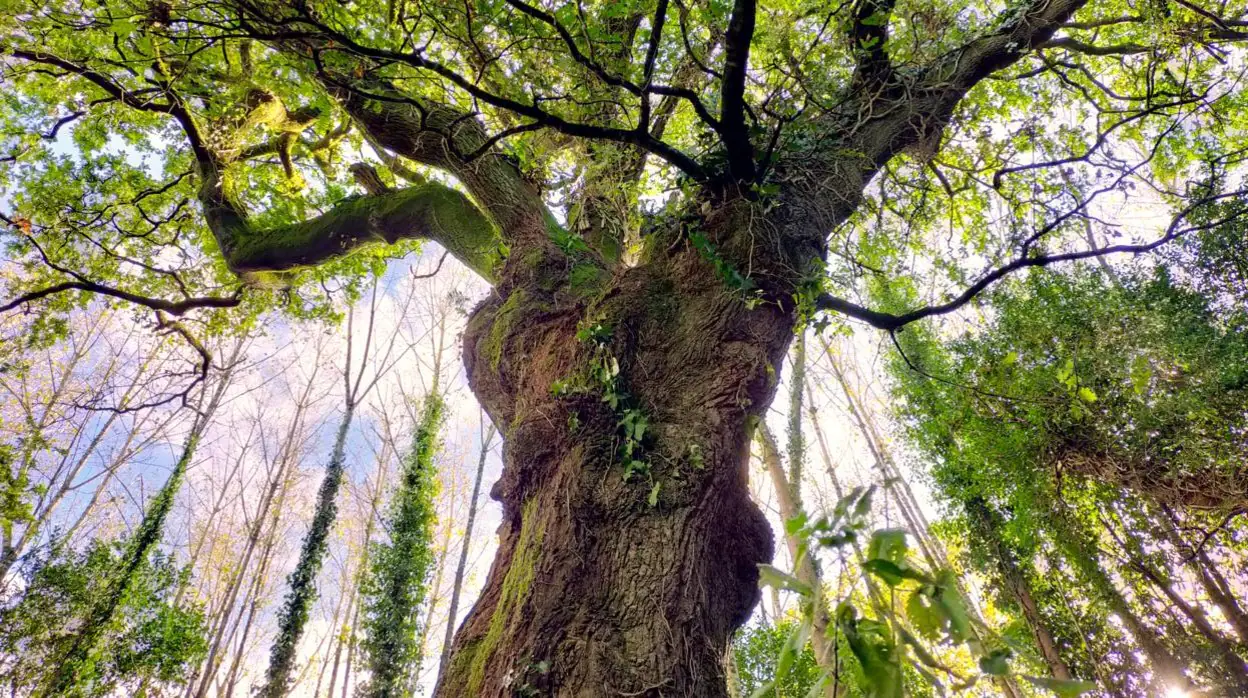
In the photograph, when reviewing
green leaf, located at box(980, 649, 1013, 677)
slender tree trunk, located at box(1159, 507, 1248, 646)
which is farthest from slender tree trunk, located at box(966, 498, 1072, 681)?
green leaf, located at box(980, 649, 1013, 677)

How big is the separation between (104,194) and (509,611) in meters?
5.77

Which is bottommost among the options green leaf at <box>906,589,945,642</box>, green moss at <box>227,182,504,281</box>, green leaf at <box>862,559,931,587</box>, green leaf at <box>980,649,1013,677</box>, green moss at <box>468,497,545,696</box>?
green leaf at <box>980,649,1013,677</box>

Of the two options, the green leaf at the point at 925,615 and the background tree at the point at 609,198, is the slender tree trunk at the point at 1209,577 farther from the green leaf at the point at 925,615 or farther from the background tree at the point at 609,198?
the green leaf at the point at 925,615

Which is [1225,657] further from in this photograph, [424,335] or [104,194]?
[424,335]

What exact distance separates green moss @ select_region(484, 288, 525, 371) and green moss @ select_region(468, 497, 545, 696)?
89 centimetres

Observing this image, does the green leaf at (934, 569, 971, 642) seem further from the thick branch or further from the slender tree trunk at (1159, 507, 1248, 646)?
the slender tree trunk at (1159, 507, 1248, 646)

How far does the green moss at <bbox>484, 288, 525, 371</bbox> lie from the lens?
2701mm

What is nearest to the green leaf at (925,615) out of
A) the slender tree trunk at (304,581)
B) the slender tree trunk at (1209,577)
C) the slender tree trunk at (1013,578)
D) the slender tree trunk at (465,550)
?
the slender tree trunk at (1013,578)

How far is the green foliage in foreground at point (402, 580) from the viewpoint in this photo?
323 inches

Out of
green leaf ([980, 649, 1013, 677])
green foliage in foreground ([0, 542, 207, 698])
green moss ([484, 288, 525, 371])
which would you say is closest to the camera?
green leaf ([980, 649, 1013, 677])

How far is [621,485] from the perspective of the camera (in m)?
2.00

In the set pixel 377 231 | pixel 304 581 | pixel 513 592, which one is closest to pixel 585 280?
pixel 513 592

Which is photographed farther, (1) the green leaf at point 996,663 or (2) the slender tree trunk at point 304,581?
(2) the slender tree trunk at point 304,581

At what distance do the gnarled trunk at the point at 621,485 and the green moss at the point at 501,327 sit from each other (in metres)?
0.01
